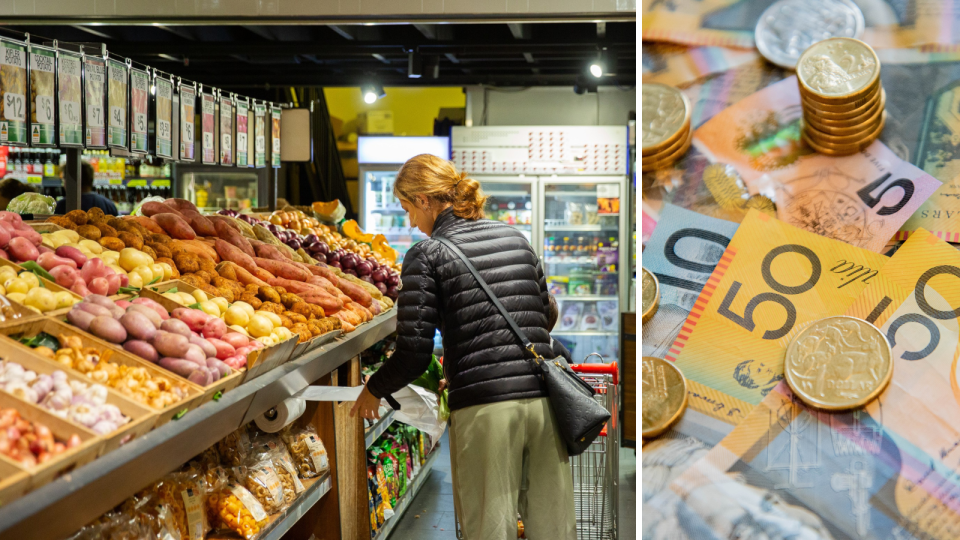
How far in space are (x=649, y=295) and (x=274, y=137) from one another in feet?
13.5

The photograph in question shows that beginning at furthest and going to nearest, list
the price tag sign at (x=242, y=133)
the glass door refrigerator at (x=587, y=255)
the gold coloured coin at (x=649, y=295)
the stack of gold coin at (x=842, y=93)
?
the glass door refrigerator at (x=587, y=255) < the price tag sign at (x=242, y=133) < the gold coloured coin at (x=649, y=295) < the stack of gold coin at (x=842, y=93)

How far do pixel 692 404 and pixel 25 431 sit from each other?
1508 millimetres

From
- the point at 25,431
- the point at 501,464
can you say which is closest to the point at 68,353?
the point at 25,431

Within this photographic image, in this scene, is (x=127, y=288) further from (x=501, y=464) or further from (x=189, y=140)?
(x=189, y=140)

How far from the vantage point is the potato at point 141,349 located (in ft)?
6.88

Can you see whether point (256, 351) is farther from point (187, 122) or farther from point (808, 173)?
point (187, 122)

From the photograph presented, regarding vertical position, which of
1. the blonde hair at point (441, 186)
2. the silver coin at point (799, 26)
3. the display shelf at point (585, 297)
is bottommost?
the display shelf at point (585, 297)

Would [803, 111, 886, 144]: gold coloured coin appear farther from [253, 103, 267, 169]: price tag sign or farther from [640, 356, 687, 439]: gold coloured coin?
[253, 103, 267, 169]: price tag sign

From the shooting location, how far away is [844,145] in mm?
1891

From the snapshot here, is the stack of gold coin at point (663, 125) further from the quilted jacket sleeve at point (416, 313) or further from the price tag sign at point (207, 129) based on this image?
the price tag sign at point (207, 129)

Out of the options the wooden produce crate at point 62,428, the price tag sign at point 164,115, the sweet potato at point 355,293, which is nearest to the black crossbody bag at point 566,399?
the wooden produce crate at point 62,428

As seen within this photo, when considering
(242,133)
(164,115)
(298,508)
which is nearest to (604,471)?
(298,508)

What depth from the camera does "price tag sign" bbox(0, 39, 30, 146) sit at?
8.98 feet

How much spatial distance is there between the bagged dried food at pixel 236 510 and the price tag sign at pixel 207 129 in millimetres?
2454
